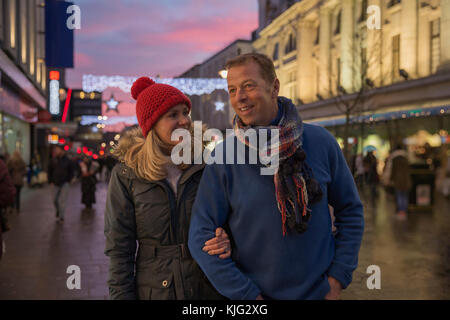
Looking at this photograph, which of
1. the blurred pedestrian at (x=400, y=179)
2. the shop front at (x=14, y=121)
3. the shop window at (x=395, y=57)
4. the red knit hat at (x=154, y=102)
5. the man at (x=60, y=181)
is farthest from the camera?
the shop window at (x=395, y=57)

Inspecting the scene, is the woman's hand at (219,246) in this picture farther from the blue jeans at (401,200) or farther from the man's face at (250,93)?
the blue jeans at (401,200)

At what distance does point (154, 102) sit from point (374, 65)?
21662 mm

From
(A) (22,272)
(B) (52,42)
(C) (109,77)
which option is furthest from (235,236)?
(B) (52,42)

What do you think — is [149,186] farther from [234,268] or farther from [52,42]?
[52,42]

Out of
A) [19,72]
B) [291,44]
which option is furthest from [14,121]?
[291,44]

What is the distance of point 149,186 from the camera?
2389 millimetres

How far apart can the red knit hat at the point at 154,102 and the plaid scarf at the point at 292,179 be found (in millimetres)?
587

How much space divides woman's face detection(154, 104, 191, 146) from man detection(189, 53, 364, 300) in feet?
1.52

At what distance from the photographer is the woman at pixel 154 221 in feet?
7.63

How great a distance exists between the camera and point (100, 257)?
7.23m

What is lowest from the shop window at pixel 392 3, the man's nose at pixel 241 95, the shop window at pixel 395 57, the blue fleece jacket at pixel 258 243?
the blue fleece jacket at pixel 258 243

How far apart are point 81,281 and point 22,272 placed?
44.3 inches

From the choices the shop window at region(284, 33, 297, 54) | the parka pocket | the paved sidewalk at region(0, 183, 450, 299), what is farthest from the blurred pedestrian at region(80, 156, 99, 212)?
the shop window at region(284, 33, 297, 54)

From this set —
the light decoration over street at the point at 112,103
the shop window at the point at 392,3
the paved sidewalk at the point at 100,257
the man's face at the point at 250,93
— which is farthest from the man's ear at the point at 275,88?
the shop window at the point at 392,3
